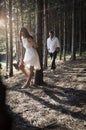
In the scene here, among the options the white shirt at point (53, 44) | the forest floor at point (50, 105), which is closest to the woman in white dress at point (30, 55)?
the forest floor at point (50, 105)

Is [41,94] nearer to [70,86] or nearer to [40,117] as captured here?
[70,86]

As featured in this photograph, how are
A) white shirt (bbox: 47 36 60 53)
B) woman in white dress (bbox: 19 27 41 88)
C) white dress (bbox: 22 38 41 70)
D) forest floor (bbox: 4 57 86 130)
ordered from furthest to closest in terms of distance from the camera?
white shirt (bbox: 47 36 60 53) < white dress (bbox: 22 38 41 70) < woman in white dress (bbox: 19 27 41 88) < forest floor (bbox: 4 57 86 130)

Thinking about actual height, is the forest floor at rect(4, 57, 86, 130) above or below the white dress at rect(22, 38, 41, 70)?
below

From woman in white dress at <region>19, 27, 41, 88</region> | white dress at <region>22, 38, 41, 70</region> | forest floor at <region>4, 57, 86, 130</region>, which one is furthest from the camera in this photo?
white dress at <region>22, 38, 41, 70</region>

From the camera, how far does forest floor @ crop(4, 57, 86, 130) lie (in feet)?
22.3

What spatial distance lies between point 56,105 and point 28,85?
2.56m

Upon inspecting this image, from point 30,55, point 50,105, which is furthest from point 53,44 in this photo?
point 50,105

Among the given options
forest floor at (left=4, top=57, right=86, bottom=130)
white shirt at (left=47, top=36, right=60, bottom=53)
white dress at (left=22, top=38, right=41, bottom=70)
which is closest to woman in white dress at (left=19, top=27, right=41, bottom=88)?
white dress at (left=22, top=38, right=41, bottom=70)

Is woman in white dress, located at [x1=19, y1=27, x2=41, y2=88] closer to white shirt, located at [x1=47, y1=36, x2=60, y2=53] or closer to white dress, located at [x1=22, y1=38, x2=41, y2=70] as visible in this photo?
white dress, located at [x1=22, y1=38, x2=41, y2=70]

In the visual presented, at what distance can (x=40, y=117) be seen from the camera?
7285mm

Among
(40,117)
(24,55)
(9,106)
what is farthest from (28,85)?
(40,117)

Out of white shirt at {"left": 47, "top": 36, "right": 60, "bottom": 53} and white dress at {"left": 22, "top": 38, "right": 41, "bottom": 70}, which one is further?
white shirt at {"left": 47, "top": 36, "right": 60, "bottom": 53}

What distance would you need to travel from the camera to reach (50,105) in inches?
322

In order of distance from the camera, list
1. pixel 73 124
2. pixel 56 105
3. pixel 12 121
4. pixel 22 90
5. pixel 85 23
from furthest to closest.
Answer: pixel 85 23
pixel 22 90
pixel 56 105
pixel 12 121
pixel 73 124
